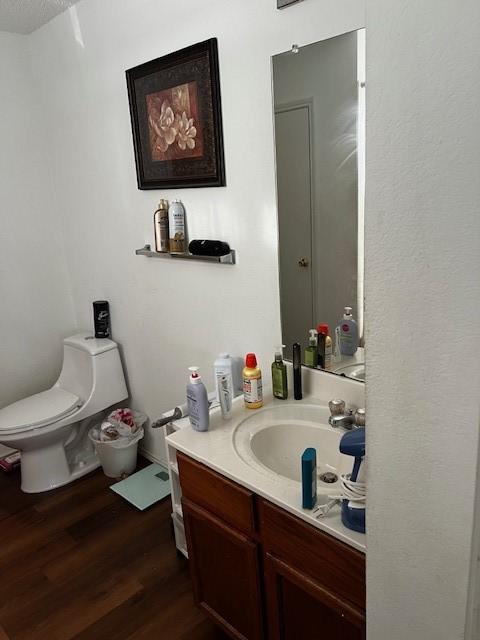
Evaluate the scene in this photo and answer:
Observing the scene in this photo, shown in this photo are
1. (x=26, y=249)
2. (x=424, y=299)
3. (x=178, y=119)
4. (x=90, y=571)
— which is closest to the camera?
(x=424, y=299)

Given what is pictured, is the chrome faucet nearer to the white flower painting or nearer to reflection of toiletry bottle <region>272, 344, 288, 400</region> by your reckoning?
reflection of toiletry bottle <region>272, 344, 288, 400</region>

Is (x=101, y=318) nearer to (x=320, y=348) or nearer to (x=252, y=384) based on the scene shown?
(x=252, y=384)

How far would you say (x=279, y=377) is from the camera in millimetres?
1692

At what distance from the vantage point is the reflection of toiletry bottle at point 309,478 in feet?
3.69

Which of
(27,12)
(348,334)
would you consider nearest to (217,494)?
(348,334)

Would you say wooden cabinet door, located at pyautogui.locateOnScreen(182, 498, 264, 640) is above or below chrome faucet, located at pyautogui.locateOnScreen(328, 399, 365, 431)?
below

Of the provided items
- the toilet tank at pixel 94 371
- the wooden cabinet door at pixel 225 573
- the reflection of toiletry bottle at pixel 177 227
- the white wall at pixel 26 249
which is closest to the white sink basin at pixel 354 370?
the wooden cabinet door at pixel 225 573

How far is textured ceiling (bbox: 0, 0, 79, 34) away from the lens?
7.18 feet

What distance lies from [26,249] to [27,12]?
1.14 meters

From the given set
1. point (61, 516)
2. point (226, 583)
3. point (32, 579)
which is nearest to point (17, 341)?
point (61, 516)

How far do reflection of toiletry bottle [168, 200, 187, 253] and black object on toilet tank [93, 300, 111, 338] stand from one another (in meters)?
0.77

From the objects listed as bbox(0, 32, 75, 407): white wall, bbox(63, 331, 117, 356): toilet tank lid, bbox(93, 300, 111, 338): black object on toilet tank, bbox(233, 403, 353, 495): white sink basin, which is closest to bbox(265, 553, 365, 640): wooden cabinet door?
bbox(233, 403, 353, 495): white sink basin

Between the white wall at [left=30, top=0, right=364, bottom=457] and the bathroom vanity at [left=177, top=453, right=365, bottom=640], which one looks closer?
the bathroom vanity at [left=177, top=453, right=365, bottom=640]

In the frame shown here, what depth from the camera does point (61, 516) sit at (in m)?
2.40
